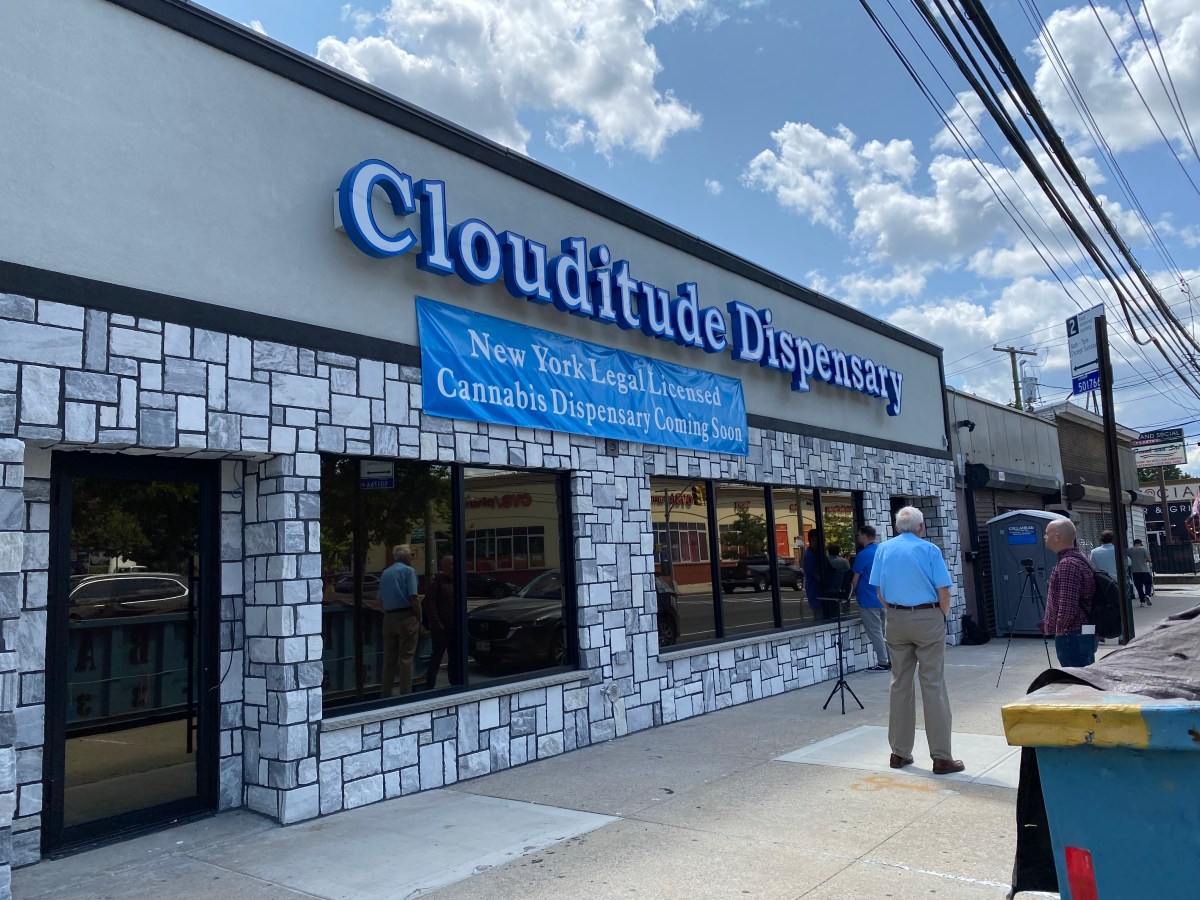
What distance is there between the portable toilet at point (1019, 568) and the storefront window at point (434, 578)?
9933 mm

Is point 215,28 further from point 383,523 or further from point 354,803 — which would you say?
point 354,803

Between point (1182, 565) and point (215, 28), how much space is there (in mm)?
32826

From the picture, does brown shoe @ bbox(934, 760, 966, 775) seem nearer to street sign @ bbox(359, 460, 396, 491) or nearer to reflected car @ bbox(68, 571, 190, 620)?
street sign @ bbox(359, 460, 396, 491)

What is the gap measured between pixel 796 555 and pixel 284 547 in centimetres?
742

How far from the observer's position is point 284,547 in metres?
6.21

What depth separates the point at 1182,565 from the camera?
3016 cm

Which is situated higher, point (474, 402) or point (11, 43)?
point (11, 43)

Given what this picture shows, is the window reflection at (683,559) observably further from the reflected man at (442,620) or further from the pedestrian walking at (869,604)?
the pedestrian walking at (869,604)

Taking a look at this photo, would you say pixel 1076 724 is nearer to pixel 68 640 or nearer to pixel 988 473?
pixel 68 640

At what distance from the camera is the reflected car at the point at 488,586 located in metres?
7.72

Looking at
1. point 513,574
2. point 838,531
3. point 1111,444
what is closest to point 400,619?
point 513,574

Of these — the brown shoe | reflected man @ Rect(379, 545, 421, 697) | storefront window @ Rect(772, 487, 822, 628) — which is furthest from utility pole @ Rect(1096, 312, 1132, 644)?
reflected man @ Rect(379, 545, 421, 697)

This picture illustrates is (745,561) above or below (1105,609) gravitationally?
above

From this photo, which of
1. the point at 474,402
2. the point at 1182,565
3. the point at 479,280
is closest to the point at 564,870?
the point at 474,402
